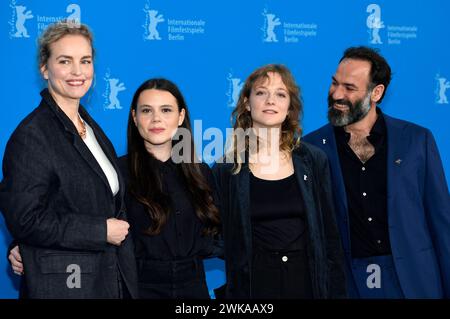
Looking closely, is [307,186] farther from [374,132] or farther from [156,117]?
[156,117]

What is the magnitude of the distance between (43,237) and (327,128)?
1.63m

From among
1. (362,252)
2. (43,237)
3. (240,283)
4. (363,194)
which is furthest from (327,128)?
(43,237)

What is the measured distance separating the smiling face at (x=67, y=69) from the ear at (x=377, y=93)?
1596mm

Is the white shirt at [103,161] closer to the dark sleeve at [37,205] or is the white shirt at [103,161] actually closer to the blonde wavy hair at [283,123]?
the dark sleeve at [37,205]

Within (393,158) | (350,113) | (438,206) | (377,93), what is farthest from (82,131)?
(438,206)

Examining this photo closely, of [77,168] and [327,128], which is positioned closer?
[77,168]

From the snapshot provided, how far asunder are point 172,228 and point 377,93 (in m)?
1.45

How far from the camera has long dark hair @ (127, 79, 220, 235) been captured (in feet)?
9.18

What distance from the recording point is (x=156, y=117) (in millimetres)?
2881

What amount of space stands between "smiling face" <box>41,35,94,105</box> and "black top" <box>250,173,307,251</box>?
908mm

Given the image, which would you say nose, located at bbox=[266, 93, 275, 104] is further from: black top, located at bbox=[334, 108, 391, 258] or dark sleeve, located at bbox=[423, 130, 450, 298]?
dark sleeve, located at bbox=[423, 130, 450, 298]

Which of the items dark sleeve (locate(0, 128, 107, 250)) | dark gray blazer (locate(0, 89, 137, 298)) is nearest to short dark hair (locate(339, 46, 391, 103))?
dark gray blazer (locate(0, 89, 137, 298))

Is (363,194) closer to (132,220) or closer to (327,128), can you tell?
(327,128)

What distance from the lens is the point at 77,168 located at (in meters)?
2.54
